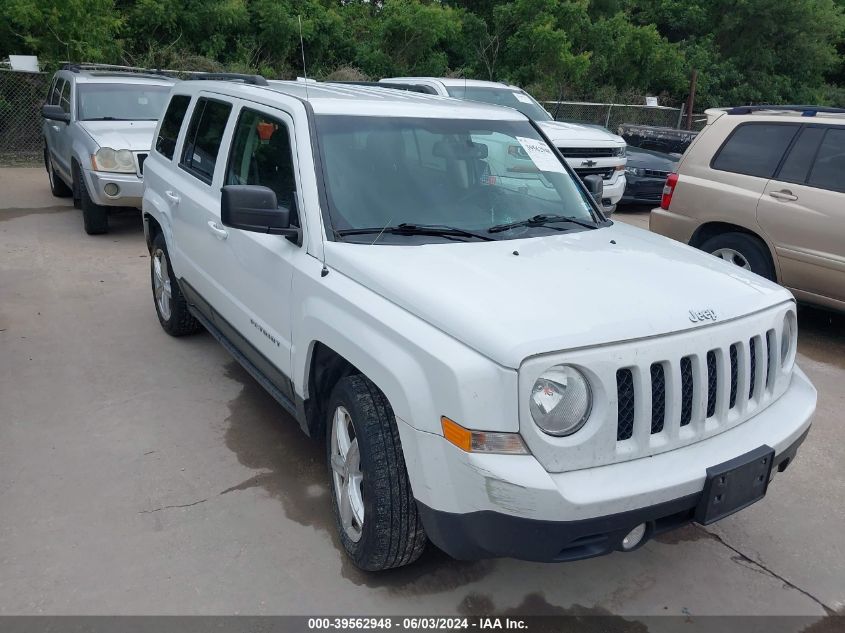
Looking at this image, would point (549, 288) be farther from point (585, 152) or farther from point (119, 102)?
point (119, 102)

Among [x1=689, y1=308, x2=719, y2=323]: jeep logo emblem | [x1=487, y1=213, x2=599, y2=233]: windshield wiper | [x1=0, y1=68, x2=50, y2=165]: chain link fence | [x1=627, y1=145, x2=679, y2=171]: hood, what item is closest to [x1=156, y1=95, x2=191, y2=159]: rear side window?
[x1=487, y1=213, x2=599, y2=233]: windshield wiper

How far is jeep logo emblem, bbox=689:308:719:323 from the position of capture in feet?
9.00

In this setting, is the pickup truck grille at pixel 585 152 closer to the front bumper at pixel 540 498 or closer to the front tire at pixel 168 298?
the front tire at pixel 168 298

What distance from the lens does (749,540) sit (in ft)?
11.6

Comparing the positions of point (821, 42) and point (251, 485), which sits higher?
point (821, 42)

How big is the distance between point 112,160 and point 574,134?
6052 millimetres

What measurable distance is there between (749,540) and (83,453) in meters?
3.44

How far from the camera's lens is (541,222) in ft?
12.1

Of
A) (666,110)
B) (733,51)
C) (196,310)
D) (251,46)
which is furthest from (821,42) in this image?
(196,310)

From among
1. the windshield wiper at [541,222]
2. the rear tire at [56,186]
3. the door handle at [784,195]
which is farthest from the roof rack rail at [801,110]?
the rear tire at [56,186]

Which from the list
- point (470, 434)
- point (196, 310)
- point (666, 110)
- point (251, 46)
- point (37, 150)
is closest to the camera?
point (470, 434)

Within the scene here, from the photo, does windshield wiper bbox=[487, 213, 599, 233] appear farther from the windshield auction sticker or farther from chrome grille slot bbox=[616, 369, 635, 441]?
chrome grille slot bbox=[616, 369, 635, 441]

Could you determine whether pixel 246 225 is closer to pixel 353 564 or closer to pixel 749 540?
pixel 353 564

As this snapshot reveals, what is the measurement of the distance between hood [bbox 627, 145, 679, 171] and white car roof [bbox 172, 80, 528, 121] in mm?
8186
